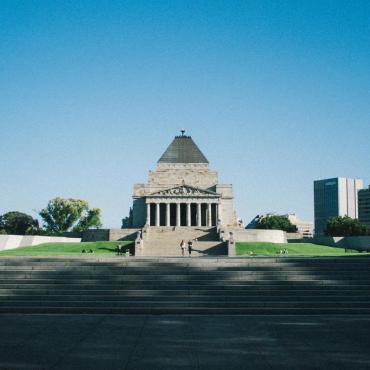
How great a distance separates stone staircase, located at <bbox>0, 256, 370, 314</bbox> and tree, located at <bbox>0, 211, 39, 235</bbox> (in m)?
111

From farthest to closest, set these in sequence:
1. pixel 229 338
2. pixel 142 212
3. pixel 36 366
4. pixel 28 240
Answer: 1. pixel 142 212
2. pixel 28 240
3. pixel 229 338
4. pixel 36 366

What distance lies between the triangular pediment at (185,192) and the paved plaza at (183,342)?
81331mm

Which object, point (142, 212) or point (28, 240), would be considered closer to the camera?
point (28, 240)

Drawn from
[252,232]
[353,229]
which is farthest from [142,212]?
[353,229]

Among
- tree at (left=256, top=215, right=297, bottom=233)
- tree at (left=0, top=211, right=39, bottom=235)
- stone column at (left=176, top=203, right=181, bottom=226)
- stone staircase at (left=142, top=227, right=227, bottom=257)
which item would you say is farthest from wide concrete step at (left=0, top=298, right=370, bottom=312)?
tree at (left=0, top=211, right=39, bottom=235)

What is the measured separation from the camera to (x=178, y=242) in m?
69.6

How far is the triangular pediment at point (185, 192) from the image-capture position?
97863 mm

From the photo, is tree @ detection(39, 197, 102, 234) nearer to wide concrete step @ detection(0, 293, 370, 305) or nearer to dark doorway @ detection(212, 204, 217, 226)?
dark doorway @ detection(212, 204, 217, 226)

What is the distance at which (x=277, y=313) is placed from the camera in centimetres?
1716

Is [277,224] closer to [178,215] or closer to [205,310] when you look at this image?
[178,215]

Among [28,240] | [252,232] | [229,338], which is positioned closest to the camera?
[229,338]

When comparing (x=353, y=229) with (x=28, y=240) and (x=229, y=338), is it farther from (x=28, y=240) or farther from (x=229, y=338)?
(x=229, y=338)

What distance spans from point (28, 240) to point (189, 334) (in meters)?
61.0

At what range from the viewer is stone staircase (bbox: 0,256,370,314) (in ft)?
57.8
